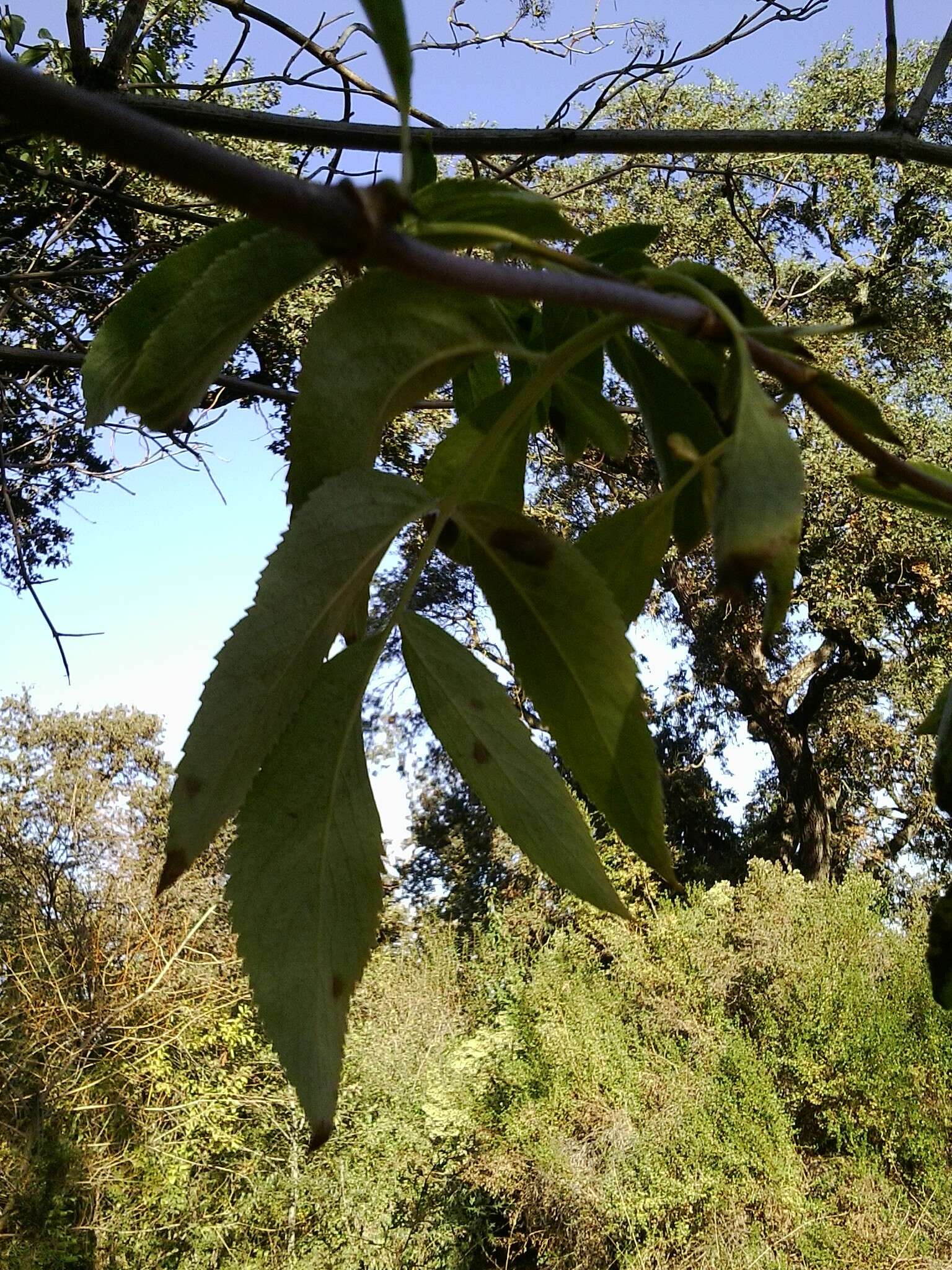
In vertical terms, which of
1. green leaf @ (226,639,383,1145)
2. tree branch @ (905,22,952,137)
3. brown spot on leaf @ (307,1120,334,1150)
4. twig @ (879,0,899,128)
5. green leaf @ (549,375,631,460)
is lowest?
brown spot on leaf @ (307,1120,334,1150)

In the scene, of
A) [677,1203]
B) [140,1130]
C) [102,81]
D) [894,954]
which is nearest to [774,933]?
[894,954]

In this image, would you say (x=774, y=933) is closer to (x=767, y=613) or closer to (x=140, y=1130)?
(x=140, y=1130)

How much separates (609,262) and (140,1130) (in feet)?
11.2

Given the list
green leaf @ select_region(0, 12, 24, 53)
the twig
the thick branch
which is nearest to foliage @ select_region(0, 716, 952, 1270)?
green leaf @ select_region(0, 12, 24, 53)

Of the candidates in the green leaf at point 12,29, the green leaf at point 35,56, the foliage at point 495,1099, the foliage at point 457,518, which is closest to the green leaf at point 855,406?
the foliage at point 457,518

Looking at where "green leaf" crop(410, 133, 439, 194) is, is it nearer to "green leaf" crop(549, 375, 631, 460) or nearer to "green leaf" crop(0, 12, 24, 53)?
"green leaf" crop(549, 375, 631, 460)

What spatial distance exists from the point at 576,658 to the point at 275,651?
0.04 m

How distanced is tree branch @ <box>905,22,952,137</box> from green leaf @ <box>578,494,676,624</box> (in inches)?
16.5

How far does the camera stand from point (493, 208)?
0.13 metres

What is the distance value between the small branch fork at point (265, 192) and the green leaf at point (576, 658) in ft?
0.20

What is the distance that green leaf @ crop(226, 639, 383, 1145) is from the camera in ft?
0.45

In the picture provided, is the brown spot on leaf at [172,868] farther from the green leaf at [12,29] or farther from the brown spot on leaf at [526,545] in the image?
the green leaf at [12,29]

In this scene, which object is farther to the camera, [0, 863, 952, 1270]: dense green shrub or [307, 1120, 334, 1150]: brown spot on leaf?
[0, 863, 952, 1270]: dense green shrub

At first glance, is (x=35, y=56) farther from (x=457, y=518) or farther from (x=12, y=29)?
(x=457, y=518)
